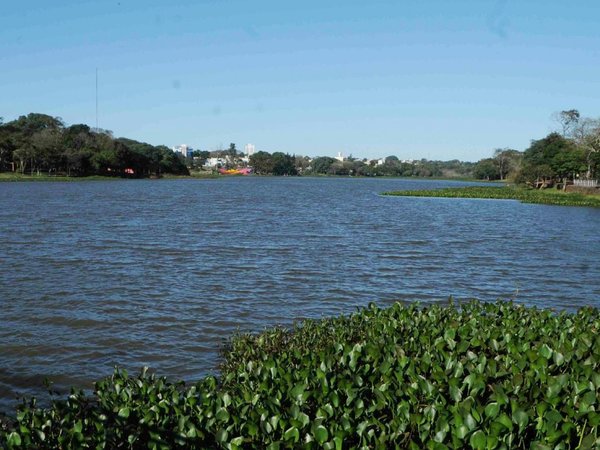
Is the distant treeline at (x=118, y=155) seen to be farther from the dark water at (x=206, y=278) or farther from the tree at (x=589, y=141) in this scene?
the dark water at (x=206, y=278)

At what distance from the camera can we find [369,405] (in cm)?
722

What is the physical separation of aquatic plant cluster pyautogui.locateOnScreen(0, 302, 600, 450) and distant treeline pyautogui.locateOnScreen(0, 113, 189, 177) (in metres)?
127

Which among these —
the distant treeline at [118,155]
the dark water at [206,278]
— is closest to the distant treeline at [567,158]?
the distant treeline at [118,155]

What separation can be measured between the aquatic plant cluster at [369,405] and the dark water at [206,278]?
449 cm

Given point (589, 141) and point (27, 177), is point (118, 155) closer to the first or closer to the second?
point (27, 177)

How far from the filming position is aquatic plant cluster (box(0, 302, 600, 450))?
613 cm

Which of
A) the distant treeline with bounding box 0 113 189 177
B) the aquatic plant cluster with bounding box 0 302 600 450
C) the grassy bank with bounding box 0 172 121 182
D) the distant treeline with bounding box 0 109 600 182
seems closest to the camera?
the aquatic plant cluster with bounding box 0 302 600 450

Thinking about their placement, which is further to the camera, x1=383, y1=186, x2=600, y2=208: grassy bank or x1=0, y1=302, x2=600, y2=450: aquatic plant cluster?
x1=383, y1=186, x2=600, y2=208: grassy bank

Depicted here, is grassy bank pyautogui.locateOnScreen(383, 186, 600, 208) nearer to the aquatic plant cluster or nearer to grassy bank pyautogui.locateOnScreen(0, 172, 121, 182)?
the aquatic plant cluster

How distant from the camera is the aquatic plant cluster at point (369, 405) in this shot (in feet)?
20.1

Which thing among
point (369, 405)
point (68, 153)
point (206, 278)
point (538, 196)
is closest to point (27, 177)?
point (68, 153)

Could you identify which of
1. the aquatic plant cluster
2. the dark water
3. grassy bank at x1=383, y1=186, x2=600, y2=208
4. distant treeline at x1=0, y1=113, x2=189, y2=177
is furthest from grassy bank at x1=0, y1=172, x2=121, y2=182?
the aquatic plant cluster

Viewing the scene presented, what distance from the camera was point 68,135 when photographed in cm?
15112

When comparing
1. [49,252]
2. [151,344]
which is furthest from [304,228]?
[151,344]
